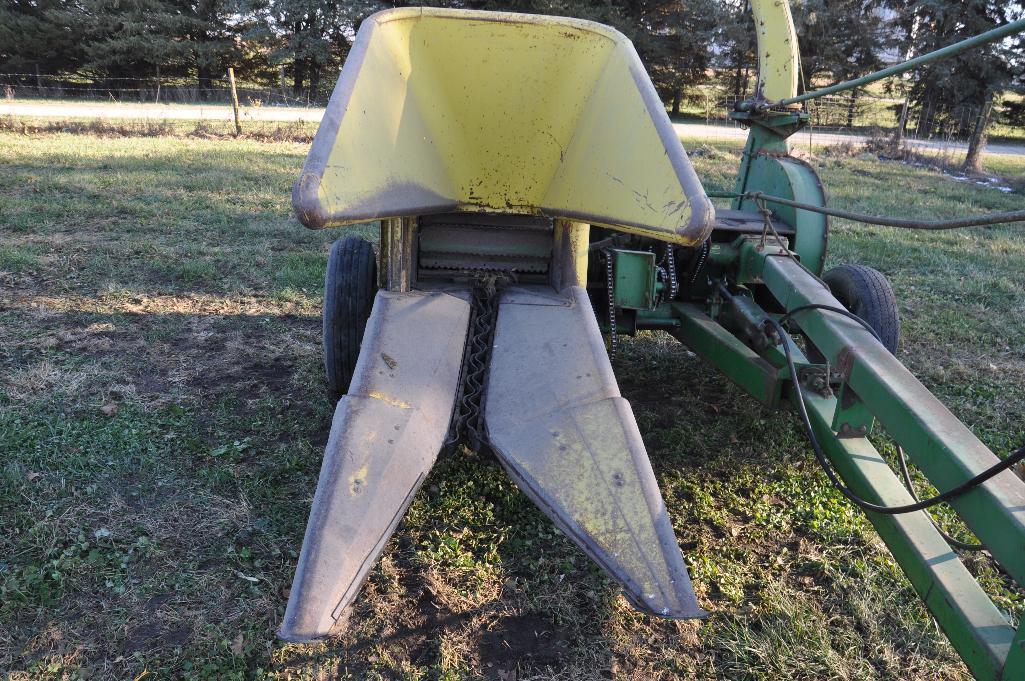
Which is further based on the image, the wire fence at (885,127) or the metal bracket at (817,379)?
the wire fence at (885,127)

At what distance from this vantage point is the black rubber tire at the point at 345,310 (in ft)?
11.1

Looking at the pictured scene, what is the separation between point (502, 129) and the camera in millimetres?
3248

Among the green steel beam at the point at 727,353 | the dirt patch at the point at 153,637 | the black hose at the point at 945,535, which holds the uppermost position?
the green steel beam at the point at 727,353

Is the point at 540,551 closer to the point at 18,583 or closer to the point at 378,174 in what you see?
the point at 378,174

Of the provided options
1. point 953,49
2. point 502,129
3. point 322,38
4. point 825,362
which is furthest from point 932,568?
point 322,38

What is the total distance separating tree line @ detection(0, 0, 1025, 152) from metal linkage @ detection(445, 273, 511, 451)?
23224 millimetres

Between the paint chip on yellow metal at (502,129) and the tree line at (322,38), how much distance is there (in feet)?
74.6

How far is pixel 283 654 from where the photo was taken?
85.5 inches

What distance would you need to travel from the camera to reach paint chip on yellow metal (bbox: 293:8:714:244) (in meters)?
2.45

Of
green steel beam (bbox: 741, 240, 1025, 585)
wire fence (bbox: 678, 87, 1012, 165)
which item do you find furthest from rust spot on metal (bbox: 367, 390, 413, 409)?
wire fence (bbox: 678, 87, 1012, 165)

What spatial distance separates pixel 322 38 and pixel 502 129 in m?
A: 27.9

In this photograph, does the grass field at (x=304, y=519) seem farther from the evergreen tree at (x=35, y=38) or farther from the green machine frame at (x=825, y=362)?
the evergreen tree at (x=35, y=38)

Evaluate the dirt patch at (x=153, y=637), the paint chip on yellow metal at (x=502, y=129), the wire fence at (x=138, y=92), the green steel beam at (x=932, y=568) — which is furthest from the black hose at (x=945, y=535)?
the wire fence at (x=138, y=92)

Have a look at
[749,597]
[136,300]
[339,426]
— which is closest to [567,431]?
[339,426]
